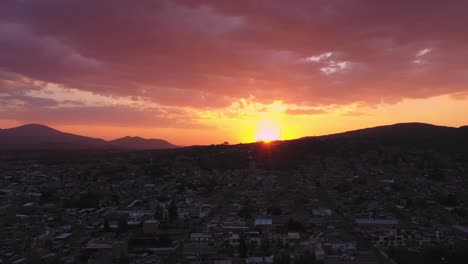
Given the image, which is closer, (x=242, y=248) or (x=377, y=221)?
(x=242, y=248)

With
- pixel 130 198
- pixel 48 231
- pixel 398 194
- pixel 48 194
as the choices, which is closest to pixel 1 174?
pixel 48 194

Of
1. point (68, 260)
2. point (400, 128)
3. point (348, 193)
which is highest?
point (400, 128)

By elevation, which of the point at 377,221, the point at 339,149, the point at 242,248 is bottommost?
the point at 242,248

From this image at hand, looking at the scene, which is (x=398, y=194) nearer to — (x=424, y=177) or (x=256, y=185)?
(x=424, y=177)

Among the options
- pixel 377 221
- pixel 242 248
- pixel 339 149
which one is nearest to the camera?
pixel 242 248

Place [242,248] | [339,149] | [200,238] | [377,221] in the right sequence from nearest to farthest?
[242,248]
[200,238]
[377,221]
[339,149]

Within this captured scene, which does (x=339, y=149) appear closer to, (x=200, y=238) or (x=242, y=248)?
(x=200, y=238)

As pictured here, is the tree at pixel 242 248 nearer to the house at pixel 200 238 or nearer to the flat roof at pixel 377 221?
the house at pixel 200 238

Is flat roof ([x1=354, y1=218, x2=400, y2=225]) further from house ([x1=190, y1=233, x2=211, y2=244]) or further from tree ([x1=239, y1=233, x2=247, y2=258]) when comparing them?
house ([x1=190, y1=233, x2=211, y2=244])

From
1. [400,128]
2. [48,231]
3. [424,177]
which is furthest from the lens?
[400,128]

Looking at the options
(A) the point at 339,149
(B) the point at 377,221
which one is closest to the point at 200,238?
(B) the point at 377,221


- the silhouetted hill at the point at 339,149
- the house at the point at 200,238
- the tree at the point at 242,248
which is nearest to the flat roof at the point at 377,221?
the tree at the point at 242,248
